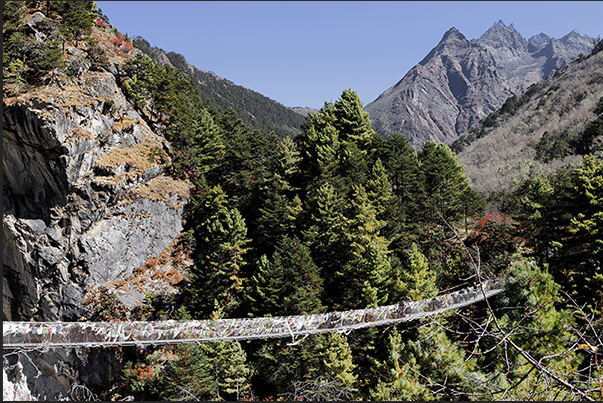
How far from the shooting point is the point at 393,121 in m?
160

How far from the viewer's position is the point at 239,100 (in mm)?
81812

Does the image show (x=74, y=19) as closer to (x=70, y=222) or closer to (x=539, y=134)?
(x=70, y=222)

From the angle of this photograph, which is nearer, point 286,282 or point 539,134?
point 286,282

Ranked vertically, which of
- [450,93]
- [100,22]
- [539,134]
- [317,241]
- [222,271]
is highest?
[100,22]

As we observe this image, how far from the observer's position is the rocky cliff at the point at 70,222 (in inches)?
786

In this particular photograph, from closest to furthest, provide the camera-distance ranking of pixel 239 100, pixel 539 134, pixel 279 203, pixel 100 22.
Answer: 1. pixel 279 203
2. pixel 100 22
3. pixel 539 134
4. pixel 239 100

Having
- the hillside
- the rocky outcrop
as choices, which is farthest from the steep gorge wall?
the hillside

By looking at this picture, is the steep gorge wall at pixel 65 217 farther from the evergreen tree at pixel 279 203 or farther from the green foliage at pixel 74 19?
the evergreen tree at pixel 279 203

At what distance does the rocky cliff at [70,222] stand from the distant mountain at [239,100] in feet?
144

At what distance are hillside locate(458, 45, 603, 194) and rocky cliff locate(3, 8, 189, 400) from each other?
3302 cm

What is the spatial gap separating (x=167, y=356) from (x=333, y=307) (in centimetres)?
980

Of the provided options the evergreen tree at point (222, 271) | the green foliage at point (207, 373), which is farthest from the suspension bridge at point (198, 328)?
the evergreen tree at point (222, 271)

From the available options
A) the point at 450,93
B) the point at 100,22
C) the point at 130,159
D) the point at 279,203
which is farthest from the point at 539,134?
the point at 450,93

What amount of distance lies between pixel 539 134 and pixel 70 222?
5158 cm
